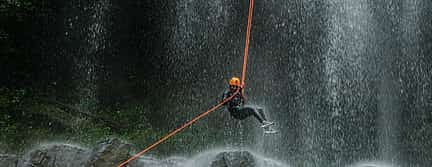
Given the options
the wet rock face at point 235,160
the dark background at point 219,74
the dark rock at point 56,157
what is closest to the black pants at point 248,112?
the wet rock face at point 235,160

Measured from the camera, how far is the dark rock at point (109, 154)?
6809 mm

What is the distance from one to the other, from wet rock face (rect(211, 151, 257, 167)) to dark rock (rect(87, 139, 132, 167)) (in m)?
1.30

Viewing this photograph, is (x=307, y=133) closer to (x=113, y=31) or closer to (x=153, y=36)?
(x=153, y=36)

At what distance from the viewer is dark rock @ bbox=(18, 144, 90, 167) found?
7449 mm

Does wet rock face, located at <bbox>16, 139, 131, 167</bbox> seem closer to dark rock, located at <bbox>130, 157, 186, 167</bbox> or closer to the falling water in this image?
dark rock, located at <bbox>130, 157, 186, 167</bbox>

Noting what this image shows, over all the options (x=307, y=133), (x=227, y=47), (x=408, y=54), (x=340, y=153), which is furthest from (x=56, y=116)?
(x=408, y=54)

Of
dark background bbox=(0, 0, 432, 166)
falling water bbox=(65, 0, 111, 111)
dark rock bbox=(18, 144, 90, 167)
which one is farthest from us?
falling water bbox=(65, 0, 111, 111)

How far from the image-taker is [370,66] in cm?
1124

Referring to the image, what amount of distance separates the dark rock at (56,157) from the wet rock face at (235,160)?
2143 millimetres

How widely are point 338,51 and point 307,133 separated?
2.07 meters

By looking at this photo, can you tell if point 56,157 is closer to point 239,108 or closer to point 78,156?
point 78,156

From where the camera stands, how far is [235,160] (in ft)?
22.6

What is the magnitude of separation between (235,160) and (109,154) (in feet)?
5.86

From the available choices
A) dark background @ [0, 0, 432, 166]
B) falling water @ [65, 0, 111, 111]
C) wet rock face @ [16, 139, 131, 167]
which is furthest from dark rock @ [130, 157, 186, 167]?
falling water @ [65, 0, 111, 111]
